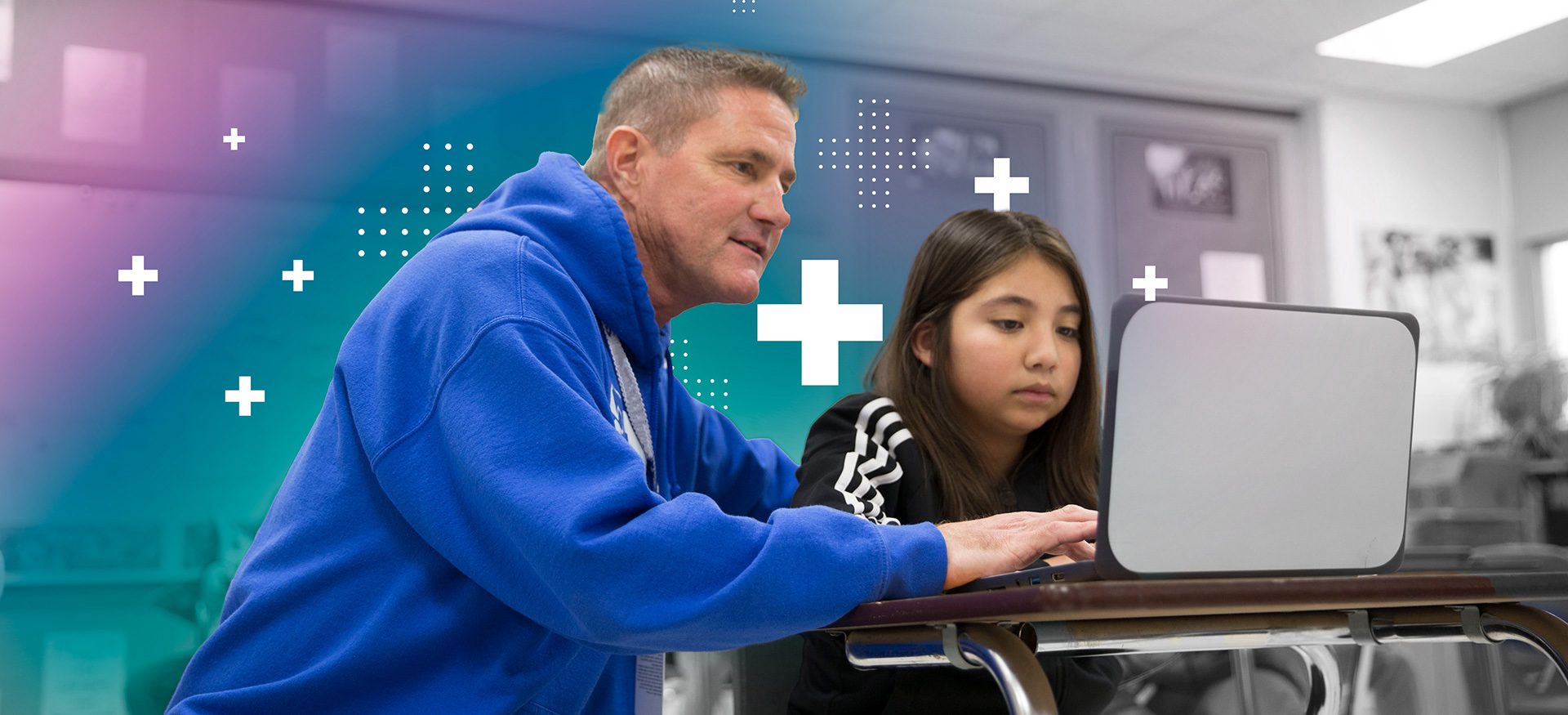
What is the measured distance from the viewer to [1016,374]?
132 centimetres

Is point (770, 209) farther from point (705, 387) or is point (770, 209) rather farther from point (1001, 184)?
point (1001, 184)

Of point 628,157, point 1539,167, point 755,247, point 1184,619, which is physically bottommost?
point 1184,619

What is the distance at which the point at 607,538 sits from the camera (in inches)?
28.5

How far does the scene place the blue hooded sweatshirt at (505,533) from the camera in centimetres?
73

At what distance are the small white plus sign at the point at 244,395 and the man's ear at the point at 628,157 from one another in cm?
134

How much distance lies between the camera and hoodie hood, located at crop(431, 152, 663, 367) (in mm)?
1018

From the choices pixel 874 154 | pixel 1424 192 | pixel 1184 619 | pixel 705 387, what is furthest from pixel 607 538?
pixel 1424 192

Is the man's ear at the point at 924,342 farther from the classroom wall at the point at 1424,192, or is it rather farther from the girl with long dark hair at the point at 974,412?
the classroom wall at the point at 1424,192

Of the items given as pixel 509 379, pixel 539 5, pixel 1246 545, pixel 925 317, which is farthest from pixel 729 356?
pixel 1246 545

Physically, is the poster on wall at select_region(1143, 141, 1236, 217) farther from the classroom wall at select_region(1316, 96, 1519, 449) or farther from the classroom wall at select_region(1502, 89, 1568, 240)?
the classroom wall at select_region(1502, 89, 1568, 240)

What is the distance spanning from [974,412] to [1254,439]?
69 cm

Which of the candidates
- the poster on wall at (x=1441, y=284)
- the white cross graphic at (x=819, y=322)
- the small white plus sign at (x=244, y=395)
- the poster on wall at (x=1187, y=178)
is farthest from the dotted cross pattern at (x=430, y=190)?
the poster on wall at (x=1441, y=284)

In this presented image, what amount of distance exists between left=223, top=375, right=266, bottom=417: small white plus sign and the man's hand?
1.90 meters

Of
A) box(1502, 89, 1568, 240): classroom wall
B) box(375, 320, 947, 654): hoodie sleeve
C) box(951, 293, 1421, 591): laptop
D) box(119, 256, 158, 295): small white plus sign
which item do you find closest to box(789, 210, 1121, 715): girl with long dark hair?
box(375, 320, 947, 654): hoodie sleeve
